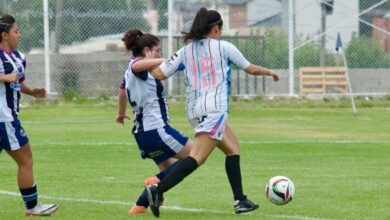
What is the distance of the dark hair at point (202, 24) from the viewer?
994cm

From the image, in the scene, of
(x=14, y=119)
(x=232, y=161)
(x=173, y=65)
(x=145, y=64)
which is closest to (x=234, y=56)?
(x=173, y=65)

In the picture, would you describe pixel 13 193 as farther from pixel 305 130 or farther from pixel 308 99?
pixel 308 99

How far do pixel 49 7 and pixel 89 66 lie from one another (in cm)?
192

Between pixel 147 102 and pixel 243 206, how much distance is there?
1.31 m

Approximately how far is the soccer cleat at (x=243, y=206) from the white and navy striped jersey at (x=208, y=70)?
83 centimetres

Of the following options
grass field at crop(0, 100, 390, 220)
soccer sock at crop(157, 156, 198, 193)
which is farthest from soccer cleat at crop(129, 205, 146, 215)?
soccer sock at crop(157, 156, 198, 193)

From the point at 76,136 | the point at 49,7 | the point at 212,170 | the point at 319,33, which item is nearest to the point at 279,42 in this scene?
the point at 319,33

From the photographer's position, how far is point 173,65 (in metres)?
10.0

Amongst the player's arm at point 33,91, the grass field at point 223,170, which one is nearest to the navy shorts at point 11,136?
the player's arm at point 33,91

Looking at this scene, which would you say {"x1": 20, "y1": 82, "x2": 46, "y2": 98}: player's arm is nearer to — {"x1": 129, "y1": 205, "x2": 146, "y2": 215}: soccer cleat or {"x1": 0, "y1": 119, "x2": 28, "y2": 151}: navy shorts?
{"x1": 0, "y1": 119, "x2": 28, "y2": 151}: navy shorts

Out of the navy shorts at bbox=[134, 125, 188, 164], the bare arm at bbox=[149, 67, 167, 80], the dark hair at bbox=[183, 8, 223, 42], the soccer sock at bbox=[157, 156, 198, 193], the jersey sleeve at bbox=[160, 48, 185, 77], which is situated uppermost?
the dark hair at bbox=[183, 8, 223, 42]

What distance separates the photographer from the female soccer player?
9.88 meters

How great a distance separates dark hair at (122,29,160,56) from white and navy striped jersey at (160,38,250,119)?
0.47 meters

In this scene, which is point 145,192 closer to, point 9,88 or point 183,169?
point 183,169
